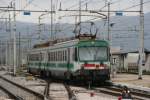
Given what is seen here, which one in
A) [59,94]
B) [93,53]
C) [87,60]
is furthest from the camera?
[93,53]

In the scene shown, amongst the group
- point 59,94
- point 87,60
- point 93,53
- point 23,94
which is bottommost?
point 23,94

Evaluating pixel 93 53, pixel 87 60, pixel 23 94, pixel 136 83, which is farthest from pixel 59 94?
pixel 136 83

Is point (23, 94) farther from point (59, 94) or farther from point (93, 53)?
point (93, 53)

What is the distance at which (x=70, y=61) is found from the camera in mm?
33500

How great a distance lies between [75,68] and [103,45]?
2.37 meters

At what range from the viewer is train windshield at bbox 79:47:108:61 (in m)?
32.6

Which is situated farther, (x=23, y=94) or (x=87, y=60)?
(x=87, y=60)

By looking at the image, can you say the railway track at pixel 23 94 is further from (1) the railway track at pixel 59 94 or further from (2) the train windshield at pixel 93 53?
(2) the train windshield at pixel 93 53

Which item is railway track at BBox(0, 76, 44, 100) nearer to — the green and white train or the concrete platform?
the green and white train

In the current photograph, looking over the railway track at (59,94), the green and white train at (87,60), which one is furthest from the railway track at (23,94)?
the green and white train at (87,60)

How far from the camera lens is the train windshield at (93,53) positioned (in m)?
32.6

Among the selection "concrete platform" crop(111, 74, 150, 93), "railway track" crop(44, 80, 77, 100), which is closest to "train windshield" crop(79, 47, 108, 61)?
"concrete platform" crop(111, 74, 150, 93)

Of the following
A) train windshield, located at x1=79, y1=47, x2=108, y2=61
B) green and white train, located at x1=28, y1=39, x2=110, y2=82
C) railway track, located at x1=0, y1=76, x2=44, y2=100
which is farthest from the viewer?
train windshield, located at x1=79, y1=47, x2=108, y2=61

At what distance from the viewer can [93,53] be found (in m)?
32.8
